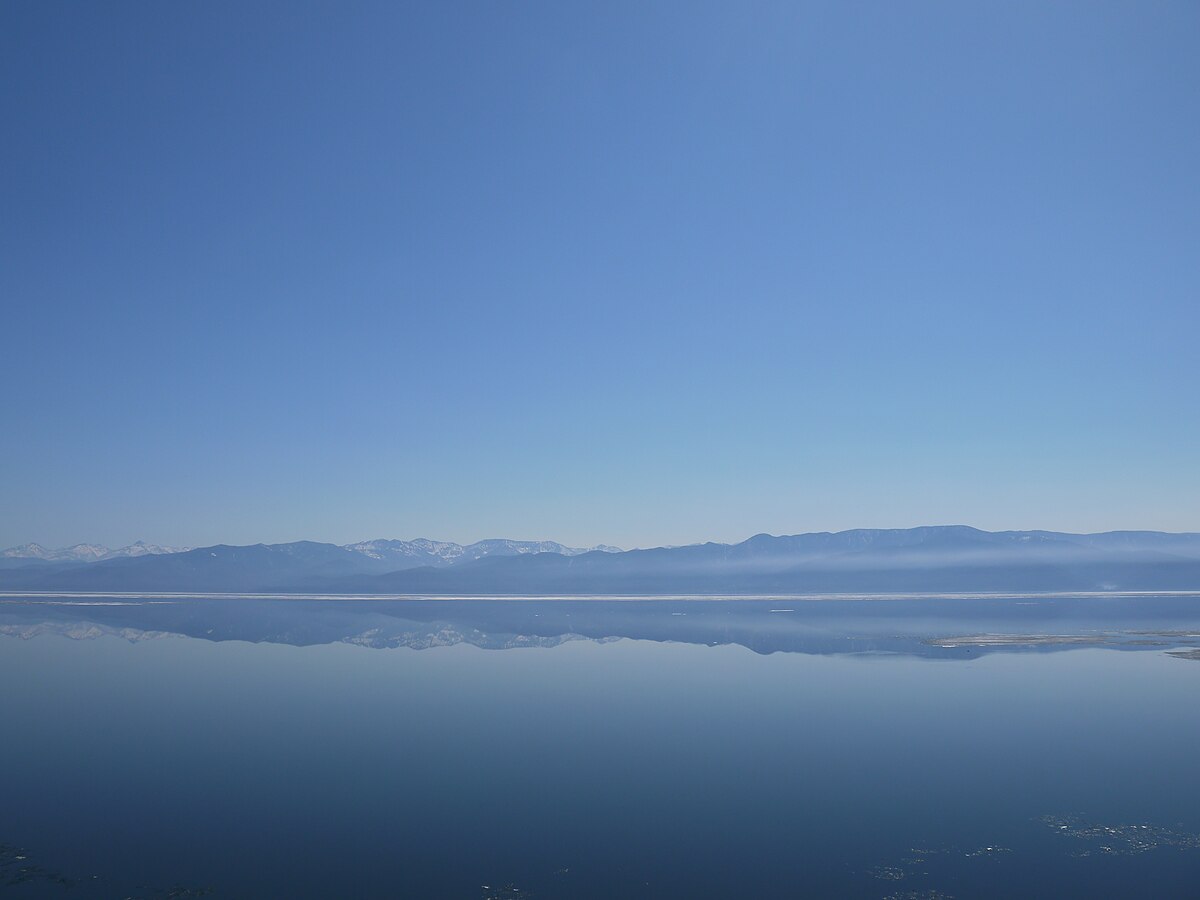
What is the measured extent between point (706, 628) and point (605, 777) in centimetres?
4191

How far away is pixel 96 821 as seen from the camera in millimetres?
14039

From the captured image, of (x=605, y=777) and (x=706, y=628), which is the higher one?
(x=605, y=777)

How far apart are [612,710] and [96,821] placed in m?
14.3

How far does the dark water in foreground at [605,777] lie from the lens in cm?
1180

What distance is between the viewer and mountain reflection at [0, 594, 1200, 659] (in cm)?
4425

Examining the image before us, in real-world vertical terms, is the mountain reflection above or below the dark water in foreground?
below

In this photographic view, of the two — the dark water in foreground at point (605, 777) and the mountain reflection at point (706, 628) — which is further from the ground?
the dark water in foreground at point (605, 777)

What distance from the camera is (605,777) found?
16875mm

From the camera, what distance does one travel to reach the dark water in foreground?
11797 mm

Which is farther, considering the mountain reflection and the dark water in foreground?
the mountain reflection

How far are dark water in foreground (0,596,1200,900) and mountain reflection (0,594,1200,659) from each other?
7.89 meters

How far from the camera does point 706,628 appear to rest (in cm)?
5759

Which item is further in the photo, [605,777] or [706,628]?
[706,628]

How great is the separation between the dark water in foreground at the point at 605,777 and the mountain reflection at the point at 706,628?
7887mm
